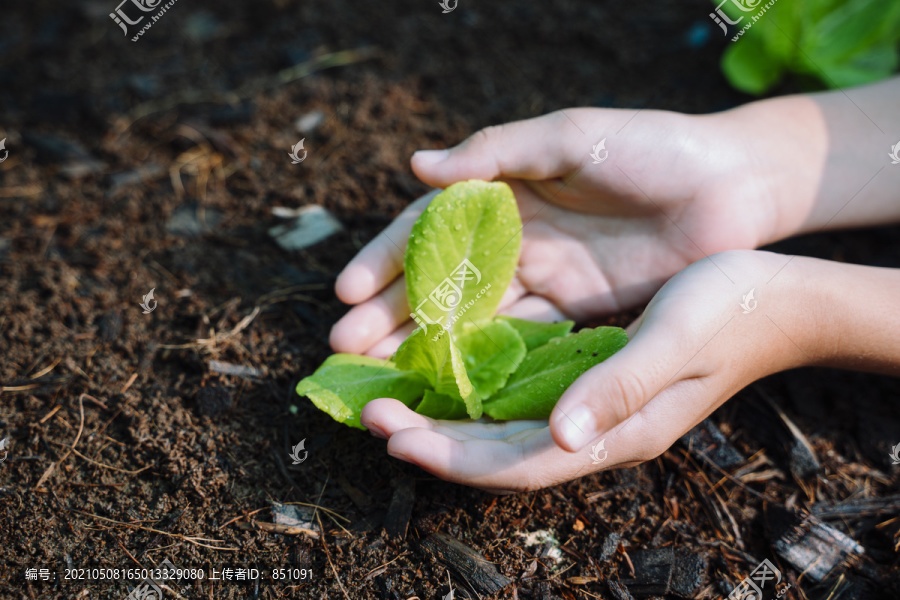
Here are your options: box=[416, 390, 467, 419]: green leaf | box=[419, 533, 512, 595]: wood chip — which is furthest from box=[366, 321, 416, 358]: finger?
box=[419, 533, 512, 595]: wood chip

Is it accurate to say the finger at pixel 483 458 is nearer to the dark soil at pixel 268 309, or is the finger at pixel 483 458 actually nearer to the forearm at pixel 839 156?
the dark soil at pixel 268 309

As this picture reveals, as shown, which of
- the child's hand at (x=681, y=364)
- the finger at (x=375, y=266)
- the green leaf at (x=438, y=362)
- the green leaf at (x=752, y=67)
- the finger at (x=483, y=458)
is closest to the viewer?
the child's hand at (x=681, y=364)

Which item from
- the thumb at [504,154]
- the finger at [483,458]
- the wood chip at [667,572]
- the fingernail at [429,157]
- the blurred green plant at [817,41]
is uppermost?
the blurred green plant at [817,41]

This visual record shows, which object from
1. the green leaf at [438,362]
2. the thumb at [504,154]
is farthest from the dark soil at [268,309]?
the thumb at [504,154]

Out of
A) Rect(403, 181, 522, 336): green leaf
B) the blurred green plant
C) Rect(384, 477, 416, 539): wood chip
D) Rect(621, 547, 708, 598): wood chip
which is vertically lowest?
Rect(384, 477, 416, 539): wood chip

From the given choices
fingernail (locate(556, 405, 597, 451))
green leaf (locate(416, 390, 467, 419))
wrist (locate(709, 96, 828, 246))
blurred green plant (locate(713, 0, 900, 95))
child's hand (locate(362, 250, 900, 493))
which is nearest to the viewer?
fingernail (locate(556, 405, 597, 451))

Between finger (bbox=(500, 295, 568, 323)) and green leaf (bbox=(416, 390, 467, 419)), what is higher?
finger (bbox=(500, 295, 568, 323))

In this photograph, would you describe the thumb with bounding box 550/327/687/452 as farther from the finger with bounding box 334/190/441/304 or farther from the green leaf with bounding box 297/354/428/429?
Answer: the finger with bounding box 334/190/441/304
